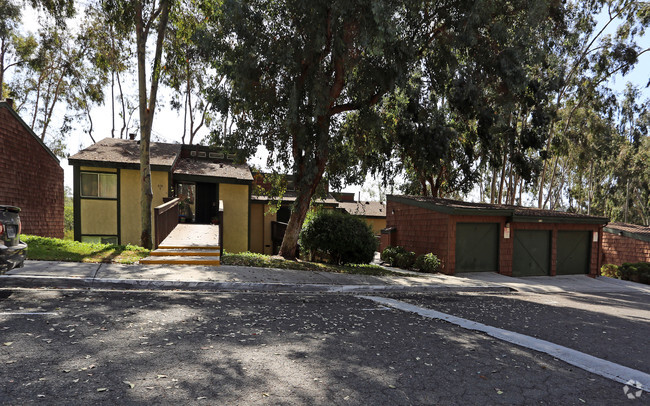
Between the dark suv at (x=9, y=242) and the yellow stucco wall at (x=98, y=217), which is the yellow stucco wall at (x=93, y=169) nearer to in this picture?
the yellow stucco wall at (x=98, y=217)

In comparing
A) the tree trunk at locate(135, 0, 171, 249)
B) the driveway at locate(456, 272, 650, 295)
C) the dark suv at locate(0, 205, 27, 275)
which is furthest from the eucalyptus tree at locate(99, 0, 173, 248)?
the driveway at locate(456, 272, 650, 295)

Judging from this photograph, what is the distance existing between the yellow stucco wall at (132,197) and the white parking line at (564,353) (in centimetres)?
1583

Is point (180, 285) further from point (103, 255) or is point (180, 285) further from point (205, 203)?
point (205, 203)

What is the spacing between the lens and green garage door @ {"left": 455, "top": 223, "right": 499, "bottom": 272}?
658 inches

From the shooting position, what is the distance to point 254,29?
1258 centimetres

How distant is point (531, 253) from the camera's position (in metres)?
18.2

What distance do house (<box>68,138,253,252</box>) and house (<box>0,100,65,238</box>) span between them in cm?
105

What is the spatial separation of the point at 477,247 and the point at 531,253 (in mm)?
3137

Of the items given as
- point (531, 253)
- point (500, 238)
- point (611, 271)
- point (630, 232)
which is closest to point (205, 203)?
point (500, 238)

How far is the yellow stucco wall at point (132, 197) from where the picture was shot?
63.7 ft

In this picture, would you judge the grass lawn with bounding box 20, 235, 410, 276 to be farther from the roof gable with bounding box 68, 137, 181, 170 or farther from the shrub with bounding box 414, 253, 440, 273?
the roof gable with bounding box 68, 137, 181, 170

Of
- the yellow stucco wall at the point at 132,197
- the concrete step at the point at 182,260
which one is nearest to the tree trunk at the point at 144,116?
the concrete step at the point at 182,260

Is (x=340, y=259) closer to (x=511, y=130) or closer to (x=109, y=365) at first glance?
(x=109, y=365)

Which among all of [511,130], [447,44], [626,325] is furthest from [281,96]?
[511,130]
